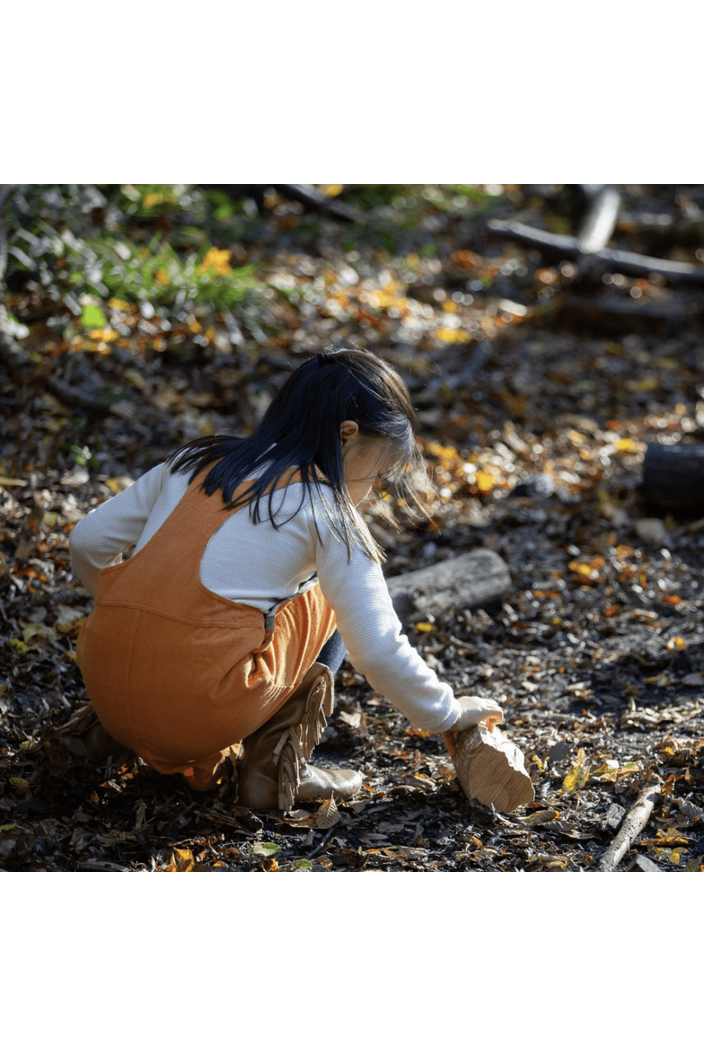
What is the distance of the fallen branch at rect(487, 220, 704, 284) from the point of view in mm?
7105

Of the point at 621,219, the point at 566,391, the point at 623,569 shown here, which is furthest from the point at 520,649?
the point at 621,219

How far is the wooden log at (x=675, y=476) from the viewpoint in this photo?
4.28 metres

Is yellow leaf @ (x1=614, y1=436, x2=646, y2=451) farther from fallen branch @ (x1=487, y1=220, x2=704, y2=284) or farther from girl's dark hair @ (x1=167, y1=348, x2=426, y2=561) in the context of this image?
girl's dark hair @ (x1=167, y1=348, x2=426, y2=561)

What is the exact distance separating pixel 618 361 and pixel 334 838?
16.4ft

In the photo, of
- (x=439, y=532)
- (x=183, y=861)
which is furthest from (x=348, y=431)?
(x=439, y=532)

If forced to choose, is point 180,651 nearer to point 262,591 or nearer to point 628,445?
point 262,591

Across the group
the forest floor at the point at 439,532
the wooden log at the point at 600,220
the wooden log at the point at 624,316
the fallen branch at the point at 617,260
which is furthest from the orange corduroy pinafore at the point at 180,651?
the wooden log at the point at 600,220

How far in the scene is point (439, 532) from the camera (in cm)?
413

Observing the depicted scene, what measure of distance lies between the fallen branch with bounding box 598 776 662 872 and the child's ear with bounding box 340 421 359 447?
4.24ft

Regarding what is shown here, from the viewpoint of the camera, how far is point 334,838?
232cm

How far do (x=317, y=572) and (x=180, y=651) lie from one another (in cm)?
38

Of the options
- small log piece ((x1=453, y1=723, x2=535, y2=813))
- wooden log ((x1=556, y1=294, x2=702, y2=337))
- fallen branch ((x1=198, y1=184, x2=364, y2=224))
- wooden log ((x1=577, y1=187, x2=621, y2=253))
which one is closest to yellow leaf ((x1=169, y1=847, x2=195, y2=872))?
small log piece ((x1=453, y1=723, x2=535, y2=813))

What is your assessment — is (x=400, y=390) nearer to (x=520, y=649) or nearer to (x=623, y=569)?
(x=520, y=649)

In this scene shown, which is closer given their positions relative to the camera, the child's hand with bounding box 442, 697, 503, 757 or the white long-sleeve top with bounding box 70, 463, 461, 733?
the white long-sleeve top with bounding box 70, 463, 461, 733
